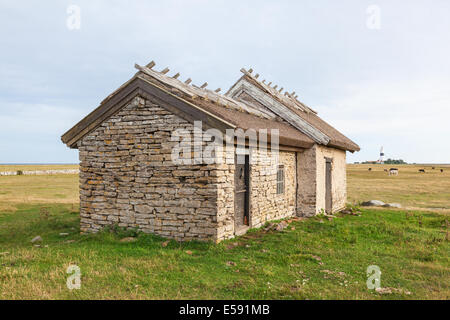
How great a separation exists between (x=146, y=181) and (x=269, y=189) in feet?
12.2

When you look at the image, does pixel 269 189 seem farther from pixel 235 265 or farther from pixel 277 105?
pixel 235 265

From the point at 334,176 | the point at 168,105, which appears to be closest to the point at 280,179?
the point at 334,176

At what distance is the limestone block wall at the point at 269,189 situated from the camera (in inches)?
349

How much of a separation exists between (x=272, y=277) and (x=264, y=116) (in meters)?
6.51

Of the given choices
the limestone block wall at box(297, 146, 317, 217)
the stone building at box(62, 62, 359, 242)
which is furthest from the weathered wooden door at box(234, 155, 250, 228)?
the limestone block wall at box(297, 146, 317, 217)

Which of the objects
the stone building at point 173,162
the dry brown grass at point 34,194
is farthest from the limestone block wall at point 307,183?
the dry brown grass at point 34,194

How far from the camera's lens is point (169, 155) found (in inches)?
301

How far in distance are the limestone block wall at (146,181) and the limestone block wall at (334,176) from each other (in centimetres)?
506

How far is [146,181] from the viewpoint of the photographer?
7887 mm

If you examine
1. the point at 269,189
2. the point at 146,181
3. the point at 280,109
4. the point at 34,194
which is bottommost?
the point at 34,194

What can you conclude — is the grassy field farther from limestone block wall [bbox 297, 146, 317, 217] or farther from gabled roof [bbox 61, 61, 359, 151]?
gabled roof [bbox 61, 61, 359, 151]

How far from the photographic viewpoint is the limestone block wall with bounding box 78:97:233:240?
289 inches

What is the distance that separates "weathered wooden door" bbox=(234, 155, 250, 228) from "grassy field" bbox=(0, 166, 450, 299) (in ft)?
1.76
